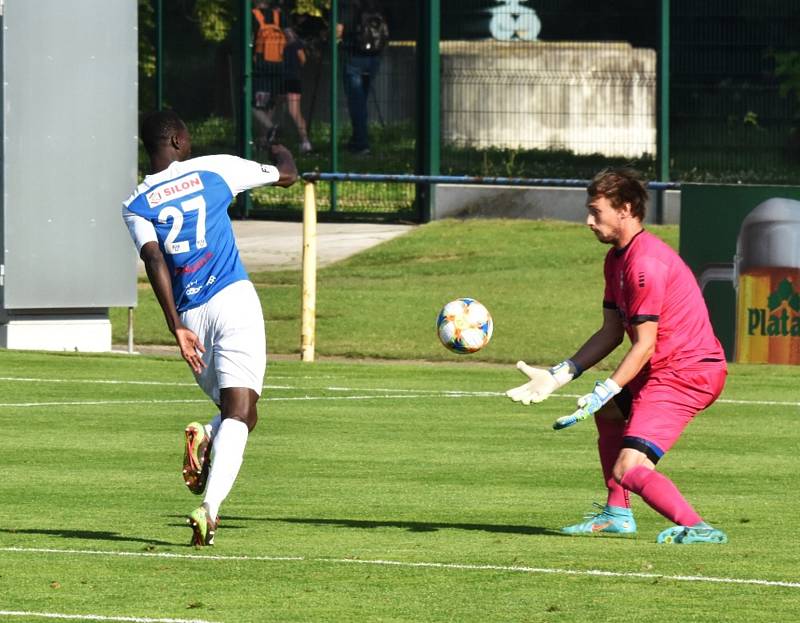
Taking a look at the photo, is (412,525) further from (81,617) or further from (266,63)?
(266,63)

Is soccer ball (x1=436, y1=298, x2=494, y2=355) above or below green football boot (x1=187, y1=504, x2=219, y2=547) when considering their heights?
above

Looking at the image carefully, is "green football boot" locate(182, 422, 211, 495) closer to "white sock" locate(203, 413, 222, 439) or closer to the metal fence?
"white sock" locate(203, 413, 222, 439)

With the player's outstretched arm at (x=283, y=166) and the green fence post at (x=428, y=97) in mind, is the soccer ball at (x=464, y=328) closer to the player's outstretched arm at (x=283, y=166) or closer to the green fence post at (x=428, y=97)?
the player's outstretched arm at (x=283, y=166)

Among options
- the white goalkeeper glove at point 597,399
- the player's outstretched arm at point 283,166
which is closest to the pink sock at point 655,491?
the white goalkeeper glove at point 597,399

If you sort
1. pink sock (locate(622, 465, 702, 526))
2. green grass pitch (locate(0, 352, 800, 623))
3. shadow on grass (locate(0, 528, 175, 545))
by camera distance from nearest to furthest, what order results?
1. green grass pitch (locate(0, 352, 800, 623))
2. pink sock (locate(622, 465, 702, 526))
3. shadow on grass (locate(0, 528, 175, 545))

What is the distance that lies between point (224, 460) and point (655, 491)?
1.91m

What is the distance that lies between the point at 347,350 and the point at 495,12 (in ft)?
31.4

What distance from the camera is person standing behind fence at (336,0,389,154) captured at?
28.5 meters

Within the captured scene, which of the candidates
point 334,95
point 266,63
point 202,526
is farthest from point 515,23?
point 202,526

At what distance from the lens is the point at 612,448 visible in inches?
347

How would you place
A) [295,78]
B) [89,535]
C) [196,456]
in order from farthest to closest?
[295,78] → [89,535] → [196,456]

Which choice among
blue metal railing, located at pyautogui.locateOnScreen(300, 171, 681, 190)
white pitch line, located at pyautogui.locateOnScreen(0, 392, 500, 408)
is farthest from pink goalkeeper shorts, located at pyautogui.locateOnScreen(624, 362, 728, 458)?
blue metal railing, located at pyautogui.locateOnScreen(300, 171, 681, 190)

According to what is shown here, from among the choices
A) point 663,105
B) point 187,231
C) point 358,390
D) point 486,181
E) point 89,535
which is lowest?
point 358,390

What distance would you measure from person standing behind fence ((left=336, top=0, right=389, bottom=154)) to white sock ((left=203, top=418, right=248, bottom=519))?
20.3 meters
